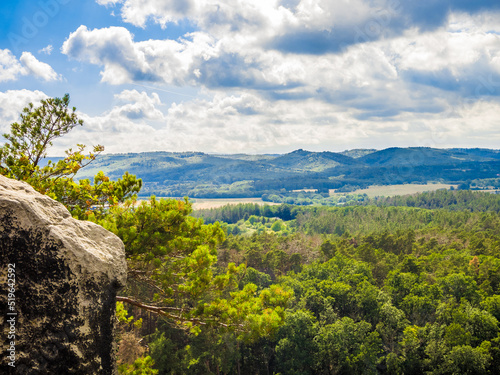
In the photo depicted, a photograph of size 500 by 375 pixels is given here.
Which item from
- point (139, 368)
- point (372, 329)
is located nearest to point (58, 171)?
point (139, 368)

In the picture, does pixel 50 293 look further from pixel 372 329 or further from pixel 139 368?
pixel 372 329

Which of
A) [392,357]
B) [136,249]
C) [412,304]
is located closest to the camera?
[136,249]

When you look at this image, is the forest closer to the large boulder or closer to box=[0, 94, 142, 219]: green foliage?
box=[0, 94, 142, 219]: green foliage

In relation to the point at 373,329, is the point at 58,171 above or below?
above

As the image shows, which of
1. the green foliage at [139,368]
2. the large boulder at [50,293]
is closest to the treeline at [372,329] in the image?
the green foliage at [139,368]

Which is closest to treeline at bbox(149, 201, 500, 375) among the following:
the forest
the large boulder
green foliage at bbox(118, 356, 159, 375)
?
the forest

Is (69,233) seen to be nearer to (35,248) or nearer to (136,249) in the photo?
(35,248)

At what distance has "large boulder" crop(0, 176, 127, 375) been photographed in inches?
252

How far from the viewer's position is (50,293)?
6762mm

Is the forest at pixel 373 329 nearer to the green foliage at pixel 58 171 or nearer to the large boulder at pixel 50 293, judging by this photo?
the green foliage at pixel 58 171

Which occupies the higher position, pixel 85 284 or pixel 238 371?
pixel 85 284

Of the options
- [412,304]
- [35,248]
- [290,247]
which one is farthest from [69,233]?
[290,247]

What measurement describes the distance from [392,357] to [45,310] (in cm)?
3647

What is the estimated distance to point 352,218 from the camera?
162 metres
